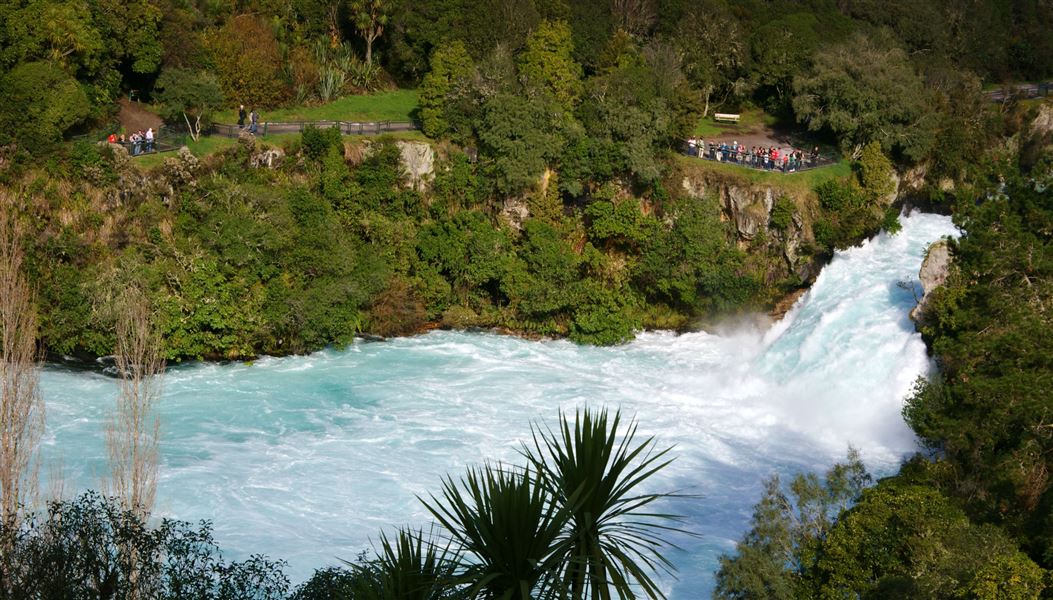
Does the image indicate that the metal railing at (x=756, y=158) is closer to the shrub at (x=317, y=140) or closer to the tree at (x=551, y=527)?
the shrub at (x=317, y=140)

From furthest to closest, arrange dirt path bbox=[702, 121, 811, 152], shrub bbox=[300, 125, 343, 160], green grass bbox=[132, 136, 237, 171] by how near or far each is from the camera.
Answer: dirt path bbox=[702, 121, 811, 152]
shrub bbox=[300, 125, 343, 160]
green grass bbox=[132, 136, 237, 171]

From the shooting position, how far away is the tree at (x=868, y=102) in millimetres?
45125

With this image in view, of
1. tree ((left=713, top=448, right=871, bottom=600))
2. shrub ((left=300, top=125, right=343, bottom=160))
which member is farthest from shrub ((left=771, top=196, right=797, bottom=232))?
tree ((left=713, top=448, right=871, bottom=600))

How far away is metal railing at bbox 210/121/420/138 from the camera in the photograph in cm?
4309

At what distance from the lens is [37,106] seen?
37.5 meters

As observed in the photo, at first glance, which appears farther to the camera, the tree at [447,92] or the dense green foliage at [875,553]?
the tree at [447,92]

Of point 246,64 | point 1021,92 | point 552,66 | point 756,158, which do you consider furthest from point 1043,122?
point 246,64

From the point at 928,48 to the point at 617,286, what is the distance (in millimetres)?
24335

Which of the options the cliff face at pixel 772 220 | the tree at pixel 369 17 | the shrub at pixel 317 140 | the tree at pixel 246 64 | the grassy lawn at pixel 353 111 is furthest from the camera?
the tree at pixel 369 17

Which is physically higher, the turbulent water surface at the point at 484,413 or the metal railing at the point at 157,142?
the metal railing at the point at 157,142

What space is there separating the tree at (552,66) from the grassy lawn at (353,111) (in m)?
5.89

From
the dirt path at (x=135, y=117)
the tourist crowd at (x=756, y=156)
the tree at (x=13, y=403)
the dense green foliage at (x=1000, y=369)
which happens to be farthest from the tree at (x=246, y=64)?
the dense green foliage at (x=1000, y=369)

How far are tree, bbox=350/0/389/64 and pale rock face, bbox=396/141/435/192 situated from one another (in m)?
10.8

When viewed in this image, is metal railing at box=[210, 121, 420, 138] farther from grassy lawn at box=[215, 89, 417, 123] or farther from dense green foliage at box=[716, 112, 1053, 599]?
dense green foliage at box=[716, 112, 1053, 599]
